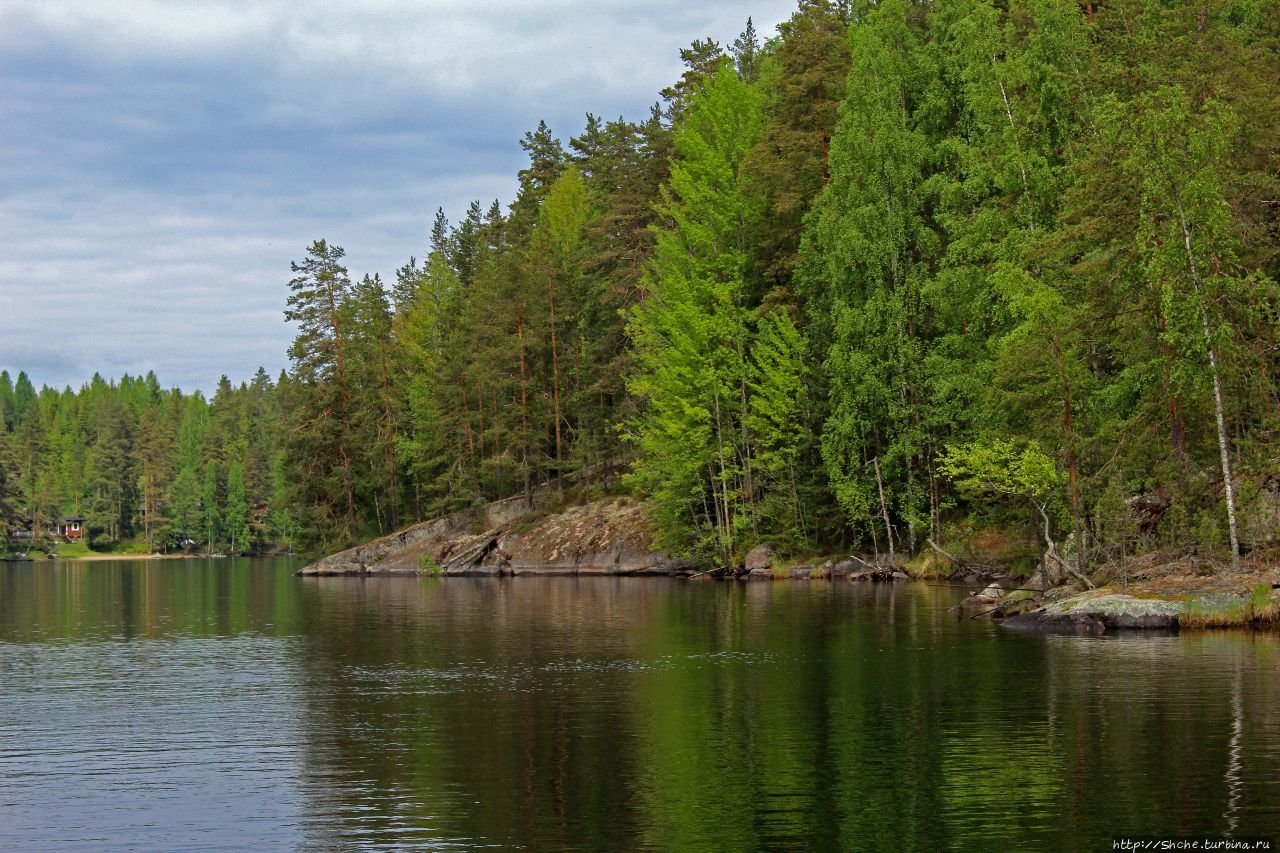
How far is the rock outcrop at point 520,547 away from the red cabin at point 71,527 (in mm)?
99671

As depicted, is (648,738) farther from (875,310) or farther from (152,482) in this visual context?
(152,482)

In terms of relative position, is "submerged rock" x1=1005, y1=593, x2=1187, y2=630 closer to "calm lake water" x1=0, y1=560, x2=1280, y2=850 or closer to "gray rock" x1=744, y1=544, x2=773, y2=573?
"calm lake water" x1=0, y1=560, x2=1280, y2=850

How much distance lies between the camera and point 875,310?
59.2m

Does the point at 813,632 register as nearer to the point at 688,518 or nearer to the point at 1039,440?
the point at 1039,440

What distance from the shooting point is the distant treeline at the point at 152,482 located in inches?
6462

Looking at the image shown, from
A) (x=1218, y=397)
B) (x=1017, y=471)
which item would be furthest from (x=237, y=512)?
(x=1218, y=397)

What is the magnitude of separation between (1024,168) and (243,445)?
14853 cm

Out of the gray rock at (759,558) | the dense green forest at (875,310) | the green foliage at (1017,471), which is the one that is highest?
the dense green forest at (875,310)

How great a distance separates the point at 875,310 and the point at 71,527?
502 feet

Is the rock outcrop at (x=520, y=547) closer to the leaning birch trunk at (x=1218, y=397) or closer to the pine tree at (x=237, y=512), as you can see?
the leaning birch trunk at (x=1218, y=397)

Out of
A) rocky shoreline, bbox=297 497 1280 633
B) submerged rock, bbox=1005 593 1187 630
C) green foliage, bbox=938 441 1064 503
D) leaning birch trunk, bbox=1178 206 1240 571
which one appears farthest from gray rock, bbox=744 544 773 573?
leaning birch trunk, bbox=1178 206 1240 571

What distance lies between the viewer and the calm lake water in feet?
53.8

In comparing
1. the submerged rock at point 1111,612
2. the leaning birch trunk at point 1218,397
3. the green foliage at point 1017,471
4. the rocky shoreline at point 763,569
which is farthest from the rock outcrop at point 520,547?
the leaning birch trunk at point 1218,397

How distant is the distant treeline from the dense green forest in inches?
2227
